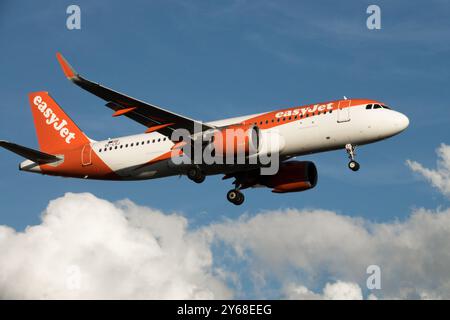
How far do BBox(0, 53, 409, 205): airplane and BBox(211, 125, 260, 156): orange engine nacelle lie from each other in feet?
0.18

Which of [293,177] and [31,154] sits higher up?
[31,154]

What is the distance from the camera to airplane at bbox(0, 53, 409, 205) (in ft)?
144

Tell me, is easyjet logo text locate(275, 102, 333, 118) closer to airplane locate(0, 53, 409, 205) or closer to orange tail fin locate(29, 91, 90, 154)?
airplane locate(0, 53, 409, 205)

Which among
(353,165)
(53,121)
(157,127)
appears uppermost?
(53,121)

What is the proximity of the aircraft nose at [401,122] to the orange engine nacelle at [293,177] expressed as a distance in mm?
8539

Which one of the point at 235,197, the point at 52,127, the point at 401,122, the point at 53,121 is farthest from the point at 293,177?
the point at 53,121

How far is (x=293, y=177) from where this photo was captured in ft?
167

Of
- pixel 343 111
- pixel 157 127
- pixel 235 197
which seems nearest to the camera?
pixel 343 111

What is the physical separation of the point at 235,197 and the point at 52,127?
1394cm

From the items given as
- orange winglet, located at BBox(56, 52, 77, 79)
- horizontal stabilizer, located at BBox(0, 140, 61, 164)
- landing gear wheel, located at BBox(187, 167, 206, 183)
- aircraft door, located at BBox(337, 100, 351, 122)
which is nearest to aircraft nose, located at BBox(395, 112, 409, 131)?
aircraft door, located at BBox(337, 100, 351, 122)

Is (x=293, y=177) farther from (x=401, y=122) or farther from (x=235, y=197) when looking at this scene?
(x=401, y=122)

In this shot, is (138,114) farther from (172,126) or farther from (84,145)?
(84,145)

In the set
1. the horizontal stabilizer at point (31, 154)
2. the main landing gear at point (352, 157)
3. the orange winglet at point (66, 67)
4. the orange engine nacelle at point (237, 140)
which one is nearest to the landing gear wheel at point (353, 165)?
the main landing gear at point (352, 157)

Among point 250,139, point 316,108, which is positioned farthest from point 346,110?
point 250,139
